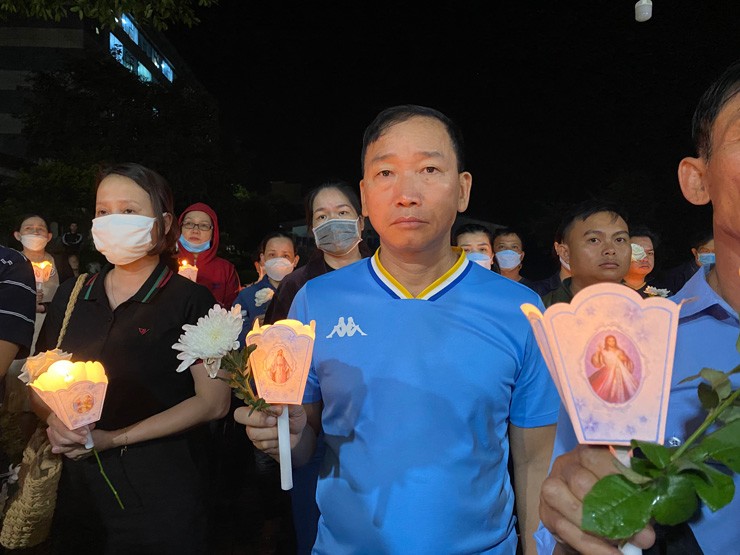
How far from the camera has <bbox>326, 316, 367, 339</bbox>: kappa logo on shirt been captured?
2164 mm

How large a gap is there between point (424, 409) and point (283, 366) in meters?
0.48

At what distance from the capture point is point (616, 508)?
1.10m

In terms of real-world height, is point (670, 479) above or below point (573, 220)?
below

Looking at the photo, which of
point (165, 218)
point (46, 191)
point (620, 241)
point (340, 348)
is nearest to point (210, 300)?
point (165, 218)

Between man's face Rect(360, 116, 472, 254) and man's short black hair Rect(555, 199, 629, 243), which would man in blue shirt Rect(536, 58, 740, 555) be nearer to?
man's face Rect(360, 116, 472, 254)

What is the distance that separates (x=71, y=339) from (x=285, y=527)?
10.8 feet

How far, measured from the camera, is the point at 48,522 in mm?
2768

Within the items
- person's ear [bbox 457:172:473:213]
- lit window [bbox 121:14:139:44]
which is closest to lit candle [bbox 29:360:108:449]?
person's ear [bbox 457:172:473:213]

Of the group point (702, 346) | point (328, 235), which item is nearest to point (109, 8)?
point (328, 235)

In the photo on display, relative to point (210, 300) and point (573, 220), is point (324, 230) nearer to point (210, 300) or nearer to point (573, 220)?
point (210, 300)

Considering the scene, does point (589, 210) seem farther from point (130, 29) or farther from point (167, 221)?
point (130, 29)

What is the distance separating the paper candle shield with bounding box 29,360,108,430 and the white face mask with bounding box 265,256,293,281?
13.8 feet

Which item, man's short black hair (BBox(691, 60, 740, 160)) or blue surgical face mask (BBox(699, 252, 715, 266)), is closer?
man's short black hair (BBox(691, 60, 740, 160))

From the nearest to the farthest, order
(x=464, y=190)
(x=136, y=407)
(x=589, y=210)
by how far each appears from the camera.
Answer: (x=464, y=190)
(x=136, y=407)
(x=589, y=210)
